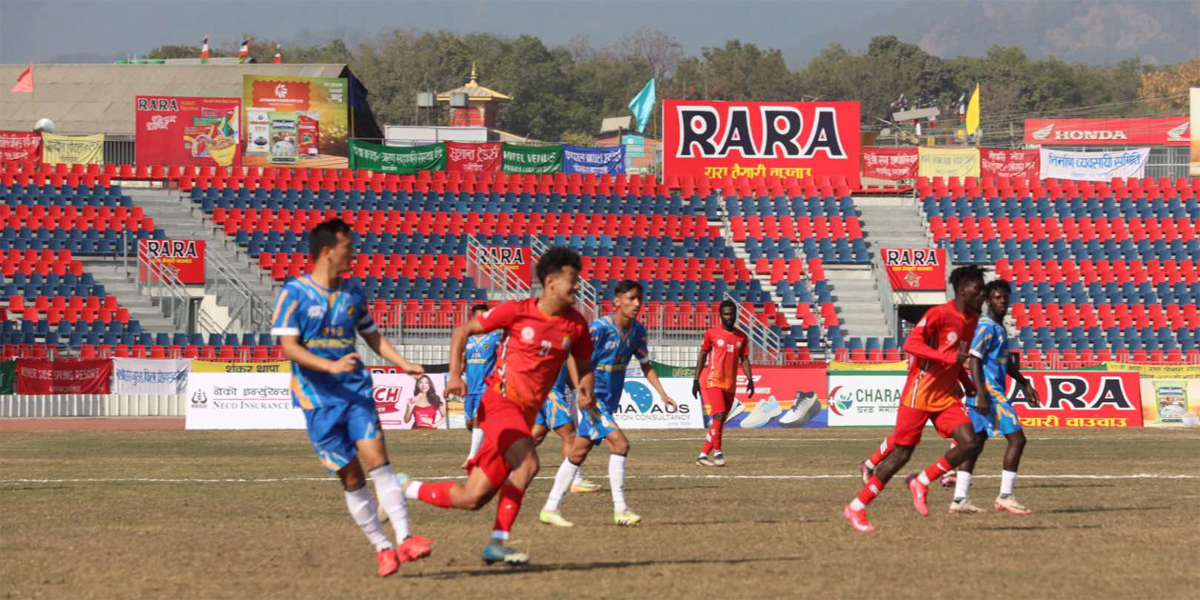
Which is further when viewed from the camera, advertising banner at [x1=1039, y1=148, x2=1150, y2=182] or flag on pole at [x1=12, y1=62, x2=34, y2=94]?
flag on pole at [x1=12, y1=62, x2=34, y2=94]

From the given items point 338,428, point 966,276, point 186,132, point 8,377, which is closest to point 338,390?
point 338,428

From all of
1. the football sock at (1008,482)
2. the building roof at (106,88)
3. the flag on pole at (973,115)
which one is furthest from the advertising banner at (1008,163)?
the football sock at (1008,482)

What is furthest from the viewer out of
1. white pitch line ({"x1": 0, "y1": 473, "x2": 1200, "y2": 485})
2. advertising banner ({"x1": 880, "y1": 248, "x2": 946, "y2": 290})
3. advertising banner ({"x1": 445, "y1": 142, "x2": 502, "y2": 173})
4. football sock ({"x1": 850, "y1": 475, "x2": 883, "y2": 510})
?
advertising banner ({"x1": 445, "y1": 142, "x2": 502, "y2": 173})

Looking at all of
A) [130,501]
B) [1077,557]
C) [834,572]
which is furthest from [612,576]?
[130,501]

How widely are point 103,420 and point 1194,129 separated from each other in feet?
149

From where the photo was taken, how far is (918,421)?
1302 centimetres

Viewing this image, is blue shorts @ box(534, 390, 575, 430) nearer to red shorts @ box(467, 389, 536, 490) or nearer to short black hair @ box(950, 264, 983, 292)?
short black hair @ box(950, 264, 983, 292)

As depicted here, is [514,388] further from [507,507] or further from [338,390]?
[338,390]

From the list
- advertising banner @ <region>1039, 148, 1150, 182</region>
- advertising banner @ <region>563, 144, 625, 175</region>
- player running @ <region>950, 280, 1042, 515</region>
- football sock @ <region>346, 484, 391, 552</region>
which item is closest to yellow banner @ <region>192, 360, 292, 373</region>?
player running @ <region>950, 280, 1042, 515</region>

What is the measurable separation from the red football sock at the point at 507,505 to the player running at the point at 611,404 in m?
2.69

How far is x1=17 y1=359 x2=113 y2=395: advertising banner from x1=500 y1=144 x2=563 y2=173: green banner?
70.5 ft

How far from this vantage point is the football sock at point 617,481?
1362 centimetres

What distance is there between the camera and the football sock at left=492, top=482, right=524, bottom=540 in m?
10.3

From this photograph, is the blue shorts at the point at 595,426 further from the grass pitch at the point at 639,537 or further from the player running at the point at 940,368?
the player running at the point at 940,368
